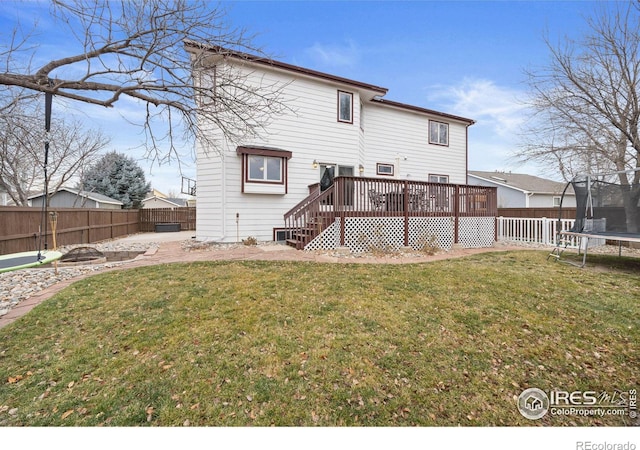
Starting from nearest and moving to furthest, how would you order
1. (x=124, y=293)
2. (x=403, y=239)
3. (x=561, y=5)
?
(x=124, y=293), (x=403, y=239), (x=561, y=5)

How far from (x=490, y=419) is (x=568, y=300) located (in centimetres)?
336

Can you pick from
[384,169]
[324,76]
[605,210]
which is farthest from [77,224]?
[605,210]

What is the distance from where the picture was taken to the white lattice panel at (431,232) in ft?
29.2

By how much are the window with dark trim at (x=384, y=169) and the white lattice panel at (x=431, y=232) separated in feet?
15.5

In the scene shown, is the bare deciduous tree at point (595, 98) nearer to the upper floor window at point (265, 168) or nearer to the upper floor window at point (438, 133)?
the upper floor window at point (438, 133)

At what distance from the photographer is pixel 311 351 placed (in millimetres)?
2916

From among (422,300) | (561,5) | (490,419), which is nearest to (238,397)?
(490,419)

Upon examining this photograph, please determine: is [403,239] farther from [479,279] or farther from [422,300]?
[422,300]

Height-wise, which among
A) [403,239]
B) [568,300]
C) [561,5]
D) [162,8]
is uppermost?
[561,5]

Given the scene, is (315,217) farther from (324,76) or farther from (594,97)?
(594,97)

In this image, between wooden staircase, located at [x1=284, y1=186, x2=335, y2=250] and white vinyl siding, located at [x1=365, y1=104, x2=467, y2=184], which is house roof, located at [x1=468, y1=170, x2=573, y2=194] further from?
wooden staircase, located at [x1=284, y1=186, x2=335, y2=250]

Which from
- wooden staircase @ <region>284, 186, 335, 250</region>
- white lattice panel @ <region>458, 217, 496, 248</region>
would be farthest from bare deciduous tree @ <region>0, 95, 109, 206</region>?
white lattice panel @ <region>458, 217, 496, 248</region>

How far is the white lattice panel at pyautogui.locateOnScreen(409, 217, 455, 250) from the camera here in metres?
8.91

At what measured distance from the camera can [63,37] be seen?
436 centimetres
